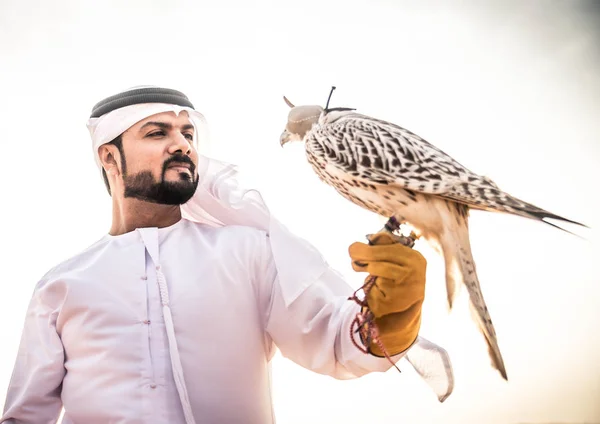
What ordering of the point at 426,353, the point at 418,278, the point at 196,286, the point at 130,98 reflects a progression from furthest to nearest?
the point at 130,98
the point at 196,286
the point at 426,353
the point at 418,278

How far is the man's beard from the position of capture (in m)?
1.84

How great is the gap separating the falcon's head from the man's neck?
0.63 m

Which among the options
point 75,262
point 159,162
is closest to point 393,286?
point 159,162

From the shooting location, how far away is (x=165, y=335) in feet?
5.45

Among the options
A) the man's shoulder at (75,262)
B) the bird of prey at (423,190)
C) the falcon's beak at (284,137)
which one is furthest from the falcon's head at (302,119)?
the man's shoulder at (75,262)

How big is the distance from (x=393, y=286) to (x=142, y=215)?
99 cm

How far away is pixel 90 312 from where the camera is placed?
1702 mm

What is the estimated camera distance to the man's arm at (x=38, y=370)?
5.57ft

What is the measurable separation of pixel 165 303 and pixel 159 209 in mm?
413

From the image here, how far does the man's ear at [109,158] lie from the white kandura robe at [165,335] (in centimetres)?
27

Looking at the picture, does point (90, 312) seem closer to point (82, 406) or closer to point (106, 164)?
point (82, 406)

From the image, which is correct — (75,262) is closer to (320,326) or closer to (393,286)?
(320,326)

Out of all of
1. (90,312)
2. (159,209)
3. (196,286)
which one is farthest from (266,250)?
(90,312)

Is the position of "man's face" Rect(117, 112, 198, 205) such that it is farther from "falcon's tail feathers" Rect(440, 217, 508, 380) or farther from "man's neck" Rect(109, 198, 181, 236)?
"falcon's tail feathers" Rect(440, 217, 508, 380)
